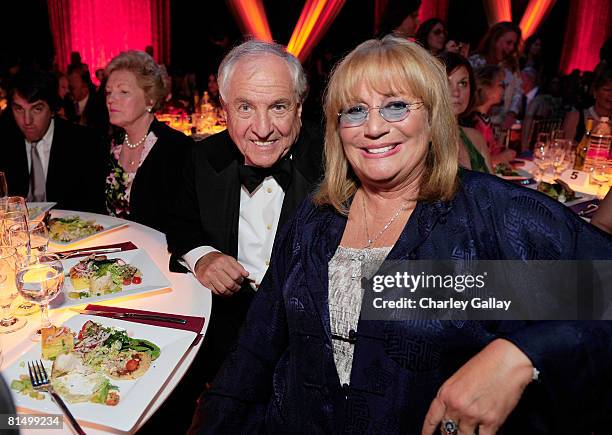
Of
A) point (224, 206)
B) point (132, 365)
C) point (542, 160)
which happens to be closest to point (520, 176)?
point (542, 160)

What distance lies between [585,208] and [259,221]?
2070 mm

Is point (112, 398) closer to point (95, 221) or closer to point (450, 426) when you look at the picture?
point (450, 426)

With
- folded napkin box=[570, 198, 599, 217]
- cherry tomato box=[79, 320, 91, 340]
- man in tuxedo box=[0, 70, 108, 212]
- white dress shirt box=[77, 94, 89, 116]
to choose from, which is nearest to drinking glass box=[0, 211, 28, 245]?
cherry tomato box=[79, 320, 91, 340]

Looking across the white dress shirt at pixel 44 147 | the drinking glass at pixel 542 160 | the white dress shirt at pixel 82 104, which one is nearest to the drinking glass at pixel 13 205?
the white dress shirt at pixel 44 147

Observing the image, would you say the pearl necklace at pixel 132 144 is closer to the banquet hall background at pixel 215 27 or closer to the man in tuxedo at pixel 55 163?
the man in tuxedo at pixel 55 163

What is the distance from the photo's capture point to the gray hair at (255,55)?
2.19 metres

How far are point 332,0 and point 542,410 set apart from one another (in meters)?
11.1

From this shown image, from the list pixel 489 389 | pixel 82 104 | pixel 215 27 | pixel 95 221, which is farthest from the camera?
pixel 215 27

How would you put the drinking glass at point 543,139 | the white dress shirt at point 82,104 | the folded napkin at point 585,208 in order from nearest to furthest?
the folded napkin at point 585,208 < the drinking glass at point 543,139 < the white dress shirt at point 82,104

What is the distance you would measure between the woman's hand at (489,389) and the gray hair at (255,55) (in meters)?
1.48

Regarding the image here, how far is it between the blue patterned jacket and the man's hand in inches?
13.6

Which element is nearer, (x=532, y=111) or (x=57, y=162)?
(x=57, y=162)

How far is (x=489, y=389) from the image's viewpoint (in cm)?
117

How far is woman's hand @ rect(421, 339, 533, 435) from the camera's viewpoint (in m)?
1.17
